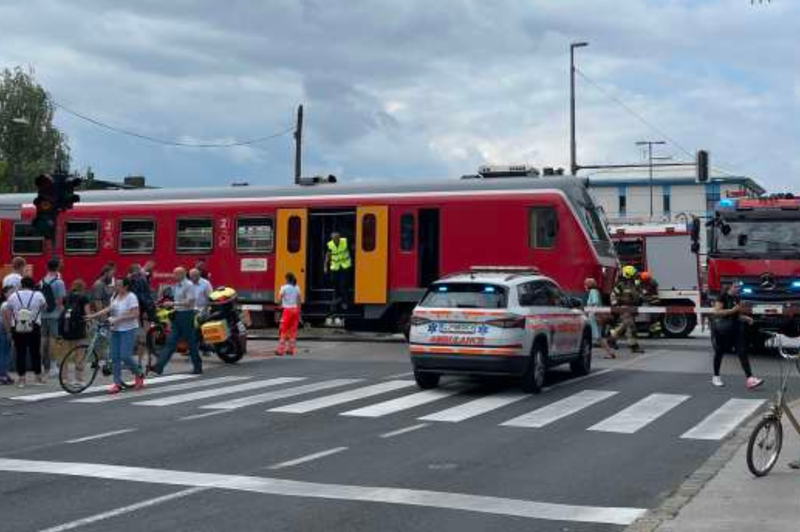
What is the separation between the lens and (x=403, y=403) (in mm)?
13984

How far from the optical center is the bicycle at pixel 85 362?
1549cm

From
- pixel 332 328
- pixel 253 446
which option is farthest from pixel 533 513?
pixel 332 328

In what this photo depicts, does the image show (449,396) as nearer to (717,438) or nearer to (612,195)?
(717,438)

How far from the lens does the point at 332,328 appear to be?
2823 centimetres

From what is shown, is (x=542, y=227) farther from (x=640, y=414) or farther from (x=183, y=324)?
(x=640, y=414)

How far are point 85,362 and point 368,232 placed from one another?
394 inches

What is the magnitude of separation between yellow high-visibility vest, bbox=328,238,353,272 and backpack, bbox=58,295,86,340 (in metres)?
8.68

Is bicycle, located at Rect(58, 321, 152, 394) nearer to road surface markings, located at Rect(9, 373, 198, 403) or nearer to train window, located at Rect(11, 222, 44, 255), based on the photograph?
road surface markings, located at Rect(9, 373, 198, 403)

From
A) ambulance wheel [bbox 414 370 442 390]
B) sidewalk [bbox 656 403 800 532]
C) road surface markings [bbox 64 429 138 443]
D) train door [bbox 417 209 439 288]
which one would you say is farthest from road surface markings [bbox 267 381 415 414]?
train door [bbox 417 209 439 288]

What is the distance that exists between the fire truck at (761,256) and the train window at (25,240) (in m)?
18.4

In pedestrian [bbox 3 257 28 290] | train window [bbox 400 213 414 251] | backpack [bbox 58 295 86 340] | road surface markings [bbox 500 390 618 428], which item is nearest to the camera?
road surface markings [bbox 500 390 618 428]

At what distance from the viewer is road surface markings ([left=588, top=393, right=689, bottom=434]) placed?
1195 centimetres

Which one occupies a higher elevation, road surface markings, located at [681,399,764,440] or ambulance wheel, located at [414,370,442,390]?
ambulance wheel, located at [414,370,442,390]

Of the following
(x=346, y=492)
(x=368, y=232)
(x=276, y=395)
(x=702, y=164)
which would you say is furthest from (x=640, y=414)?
(x=702, y=164)
